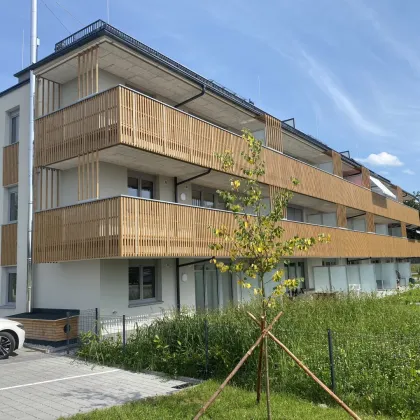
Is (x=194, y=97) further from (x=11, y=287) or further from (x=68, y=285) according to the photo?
(x=11, y=287)

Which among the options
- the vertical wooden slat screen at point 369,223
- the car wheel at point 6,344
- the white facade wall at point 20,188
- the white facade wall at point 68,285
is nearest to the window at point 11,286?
the white facade wall at point 20,188

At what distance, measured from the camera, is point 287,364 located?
8.28 metres

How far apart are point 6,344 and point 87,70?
321 inches

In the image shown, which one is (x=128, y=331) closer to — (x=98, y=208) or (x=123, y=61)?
(x=98, y=208)

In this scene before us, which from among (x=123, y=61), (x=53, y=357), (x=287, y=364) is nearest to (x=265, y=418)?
(x=287, y=364)

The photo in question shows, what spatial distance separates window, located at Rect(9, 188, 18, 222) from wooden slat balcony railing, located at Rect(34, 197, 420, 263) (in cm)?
306

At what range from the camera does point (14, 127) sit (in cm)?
1806

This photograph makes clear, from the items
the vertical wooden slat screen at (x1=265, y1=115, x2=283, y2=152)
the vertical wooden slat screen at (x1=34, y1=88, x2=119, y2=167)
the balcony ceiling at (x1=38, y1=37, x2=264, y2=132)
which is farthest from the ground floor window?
the vertical wooden slat screen at (x1=265, y1=115, x2=283, y2=152)

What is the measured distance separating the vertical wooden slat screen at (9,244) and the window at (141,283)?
4443 millimetres

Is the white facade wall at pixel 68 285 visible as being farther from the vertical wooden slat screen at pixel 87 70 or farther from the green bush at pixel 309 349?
the vertical wooden slat screen at pixel 87 70

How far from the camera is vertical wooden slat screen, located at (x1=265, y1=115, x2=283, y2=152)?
21.7 meters

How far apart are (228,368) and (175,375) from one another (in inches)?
49.2

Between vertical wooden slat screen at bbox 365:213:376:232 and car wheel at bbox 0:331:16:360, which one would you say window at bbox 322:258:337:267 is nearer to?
vertical wooden slat screen at bbox 365:213:376:232

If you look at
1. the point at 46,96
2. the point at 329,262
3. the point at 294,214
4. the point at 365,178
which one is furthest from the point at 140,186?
the point at 365,178
